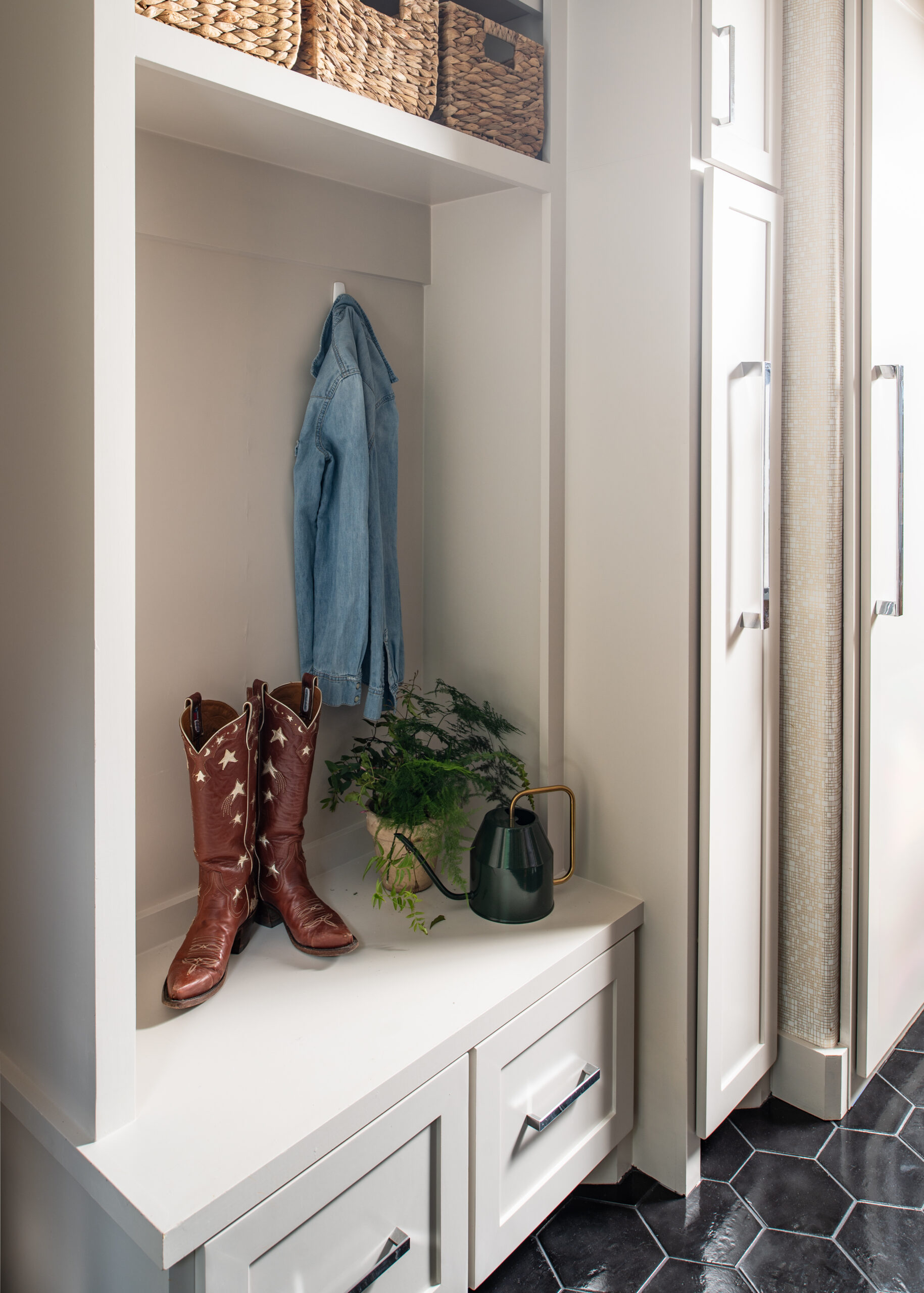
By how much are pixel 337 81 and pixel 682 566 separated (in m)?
0.92

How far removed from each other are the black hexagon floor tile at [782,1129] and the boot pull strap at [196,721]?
1339 mm

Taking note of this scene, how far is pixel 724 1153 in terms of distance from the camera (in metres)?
1.82

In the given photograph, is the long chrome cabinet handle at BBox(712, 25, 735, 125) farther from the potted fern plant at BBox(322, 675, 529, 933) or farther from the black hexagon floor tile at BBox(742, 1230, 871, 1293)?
the black hexagon floor tile at BBox(742, 1230, 871, 1293)

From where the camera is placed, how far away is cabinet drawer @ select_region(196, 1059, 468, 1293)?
1.08 m

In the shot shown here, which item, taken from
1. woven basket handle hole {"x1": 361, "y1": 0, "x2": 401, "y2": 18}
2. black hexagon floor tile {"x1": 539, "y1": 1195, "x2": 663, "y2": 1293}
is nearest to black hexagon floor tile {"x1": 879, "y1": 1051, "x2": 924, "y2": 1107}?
black hexagon floor tile {"x1": 539, "y1": 1195, "x2": 663, "y2": 1293}

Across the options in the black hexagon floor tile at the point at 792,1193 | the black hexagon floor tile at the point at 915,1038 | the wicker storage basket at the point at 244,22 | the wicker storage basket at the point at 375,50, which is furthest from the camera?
the black hexagon floor tile at the point at 915,1038

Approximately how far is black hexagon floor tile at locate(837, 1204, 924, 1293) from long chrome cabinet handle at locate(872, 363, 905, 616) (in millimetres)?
1091

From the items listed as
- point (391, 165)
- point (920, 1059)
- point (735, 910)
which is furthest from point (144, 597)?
point (920, 1059)

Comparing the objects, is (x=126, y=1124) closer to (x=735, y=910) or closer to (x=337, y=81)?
(x=735, y=910)

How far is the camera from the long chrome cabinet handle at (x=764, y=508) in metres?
1.65

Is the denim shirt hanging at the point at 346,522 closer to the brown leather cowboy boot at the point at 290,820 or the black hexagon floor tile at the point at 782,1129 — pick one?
the brown leather cowboy boot at the point at 290,820

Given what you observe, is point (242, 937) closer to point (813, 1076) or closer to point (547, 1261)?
point (547, 1261)

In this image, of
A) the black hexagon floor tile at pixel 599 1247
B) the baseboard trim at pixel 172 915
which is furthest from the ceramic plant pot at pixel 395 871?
the black hexagon floor tile at pixel 599 1247

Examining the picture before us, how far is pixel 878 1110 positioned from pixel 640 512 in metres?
1.35
